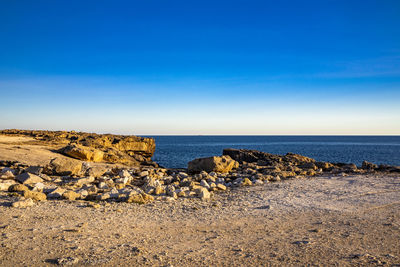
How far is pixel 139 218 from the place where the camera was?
314 inches

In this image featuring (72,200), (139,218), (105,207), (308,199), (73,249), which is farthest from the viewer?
(308,199)

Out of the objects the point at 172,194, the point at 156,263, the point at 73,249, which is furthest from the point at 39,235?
the point at 172,194

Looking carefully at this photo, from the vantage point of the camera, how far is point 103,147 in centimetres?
2789

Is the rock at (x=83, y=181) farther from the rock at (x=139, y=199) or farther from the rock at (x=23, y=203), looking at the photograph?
the rock at (x=139, y=199)

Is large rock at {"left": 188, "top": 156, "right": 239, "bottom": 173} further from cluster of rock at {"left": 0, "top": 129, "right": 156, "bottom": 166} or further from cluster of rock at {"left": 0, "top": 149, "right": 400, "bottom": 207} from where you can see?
cluster of rock at {"left": 0, "top": 129, "right": 156, "bottom": 166}

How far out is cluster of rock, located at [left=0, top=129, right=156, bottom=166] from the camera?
70.8 ft

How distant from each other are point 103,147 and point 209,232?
74.5ft

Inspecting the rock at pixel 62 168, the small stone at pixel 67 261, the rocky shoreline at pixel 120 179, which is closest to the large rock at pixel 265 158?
the rocky shoreline at pixel 120 179

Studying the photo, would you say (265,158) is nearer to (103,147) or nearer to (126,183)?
(103,147)

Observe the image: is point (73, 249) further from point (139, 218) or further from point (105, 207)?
point (105, 207)

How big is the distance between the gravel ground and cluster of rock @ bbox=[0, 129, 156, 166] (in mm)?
12085

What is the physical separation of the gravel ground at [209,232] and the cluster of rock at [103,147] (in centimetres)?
1208

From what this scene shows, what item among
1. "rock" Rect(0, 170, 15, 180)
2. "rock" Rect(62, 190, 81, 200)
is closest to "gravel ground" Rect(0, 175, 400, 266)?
"rock" Rect(62, 190, 81, 200)

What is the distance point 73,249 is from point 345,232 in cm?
562
